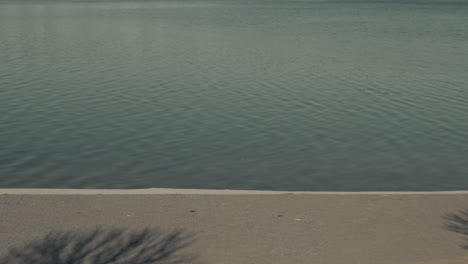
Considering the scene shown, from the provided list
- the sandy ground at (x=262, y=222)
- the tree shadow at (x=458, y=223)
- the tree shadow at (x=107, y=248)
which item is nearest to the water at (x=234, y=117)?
the sandy ground at (x=262, y=222)

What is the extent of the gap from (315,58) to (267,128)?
1906 cm

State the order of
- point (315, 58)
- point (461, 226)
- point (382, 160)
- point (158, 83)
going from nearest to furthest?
point (461, 226) < point (382, 160) < point (158, 83) < point (315, 58)

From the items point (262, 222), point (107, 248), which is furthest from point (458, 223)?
point (107, 248)

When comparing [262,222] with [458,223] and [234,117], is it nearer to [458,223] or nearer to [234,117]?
[458,223]

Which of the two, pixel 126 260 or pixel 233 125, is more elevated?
pixel 126 260

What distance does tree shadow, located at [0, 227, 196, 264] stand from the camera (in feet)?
28.8

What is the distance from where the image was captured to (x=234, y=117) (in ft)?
74.7

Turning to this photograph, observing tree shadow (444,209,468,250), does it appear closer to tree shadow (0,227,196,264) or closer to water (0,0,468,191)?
tree shadow (0,227,196,264)

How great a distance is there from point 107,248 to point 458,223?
18.0 ft

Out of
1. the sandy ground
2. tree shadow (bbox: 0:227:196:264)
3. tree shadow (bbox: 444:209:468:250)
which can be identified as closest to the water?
the sandy ground

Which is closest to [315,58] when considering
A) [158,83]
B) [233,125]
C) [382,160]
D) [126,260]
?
[158,83]

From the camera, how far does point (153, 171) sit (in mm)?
16609

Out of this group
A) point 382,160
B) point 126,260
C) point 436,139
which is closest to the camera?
point 126,260

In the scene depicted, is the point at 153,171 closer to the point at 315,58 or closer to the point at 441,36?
the point at 315,58
